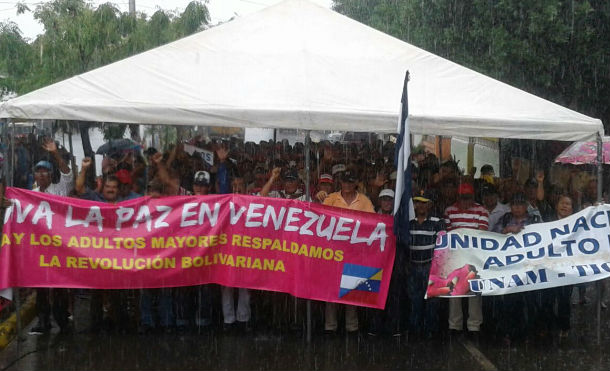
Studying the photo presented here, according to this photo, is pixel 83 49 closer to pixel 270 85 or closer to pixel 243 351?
pixel 270 85

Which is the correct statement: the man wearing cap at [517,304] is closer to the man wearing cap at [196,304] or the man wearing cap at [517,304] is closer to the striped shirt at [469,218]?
the striped shirt at [469,218]

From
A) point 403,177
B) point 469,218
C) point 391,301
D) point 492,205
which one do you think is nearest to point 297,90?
point 403,177

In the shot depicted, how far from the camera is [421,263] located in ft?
27.3

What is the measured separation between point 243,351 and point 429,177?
150 inches

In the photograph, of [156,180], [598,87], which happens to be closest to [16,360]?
[156,180]

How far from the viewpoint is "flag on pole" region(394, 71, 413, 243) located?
7730 mm

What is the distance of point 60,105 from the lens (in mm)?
7746

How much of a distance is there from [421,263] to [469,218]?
0.78 meters

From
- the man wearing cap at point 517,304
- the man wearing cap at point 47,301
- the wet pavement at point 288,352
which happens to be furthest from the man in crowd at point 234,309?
the man wearing cap at point 517,304

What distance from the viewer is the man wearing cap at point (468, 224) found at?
855 cm

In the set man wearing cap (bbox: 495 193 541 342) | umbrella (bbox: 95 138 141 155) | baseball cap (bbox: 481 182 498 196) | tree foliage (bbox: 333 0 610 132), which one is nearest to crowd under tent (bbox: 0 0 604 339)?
man wearing cap (bbox: 495 193 541 342)

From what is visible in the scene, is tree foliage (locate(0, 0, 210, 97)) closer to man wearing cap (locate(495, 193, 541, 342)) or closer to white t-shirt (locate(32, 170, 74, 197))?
white t-shirt (locate(32, 170, 74, 197))

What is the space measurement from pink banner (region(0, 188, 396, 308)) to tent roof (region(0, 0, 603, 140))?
0.90 meters

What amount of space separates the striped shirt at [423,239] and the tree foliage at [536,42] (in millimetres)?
7498
